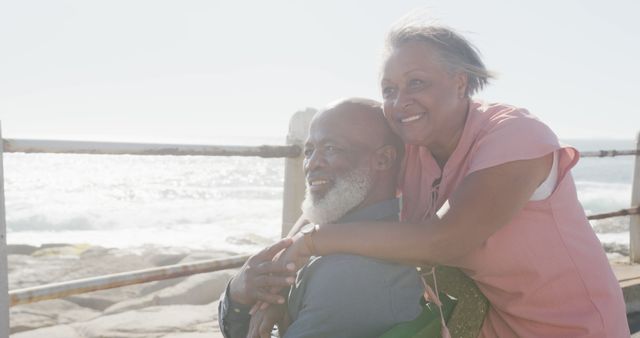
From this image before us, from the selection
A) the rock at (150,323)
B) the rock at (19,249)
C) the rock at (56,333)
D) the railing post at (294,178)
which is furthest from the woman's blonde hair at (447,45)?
the rock at (19,249)

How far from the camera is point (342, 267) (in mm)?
1771

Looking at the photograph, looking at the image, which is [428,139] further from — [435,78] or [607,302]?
[607,302]

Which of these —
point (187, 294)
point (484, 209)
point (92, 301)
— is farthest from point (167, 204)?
point (484, 209)

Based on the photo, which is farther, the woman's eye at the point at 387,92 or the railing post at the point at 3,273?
the railing post at the point at 3,273

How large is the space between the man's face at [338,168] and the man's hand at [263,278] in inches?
7.5

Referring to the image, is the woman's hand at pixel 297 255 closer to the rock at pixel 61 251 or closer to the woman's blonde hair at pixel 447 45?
the woman's blonde hair at pixel 447 45

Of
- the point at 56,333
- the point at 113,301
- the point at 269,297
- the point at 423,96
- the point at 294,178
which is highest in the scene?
the point at 423,96

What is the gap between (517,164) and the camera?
67.9 inches

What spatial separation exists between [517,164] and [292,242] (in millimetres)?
672

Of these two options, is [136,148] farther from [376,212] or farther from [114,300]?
[114,300]

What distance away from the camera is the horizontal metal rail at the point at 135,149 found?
230 centimetres

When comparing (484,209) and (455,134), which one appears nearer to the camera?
(484,209)

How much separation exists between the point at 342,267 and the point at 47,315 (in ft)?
24.8

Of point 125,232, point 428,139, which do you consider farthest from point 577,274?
point 125,232
